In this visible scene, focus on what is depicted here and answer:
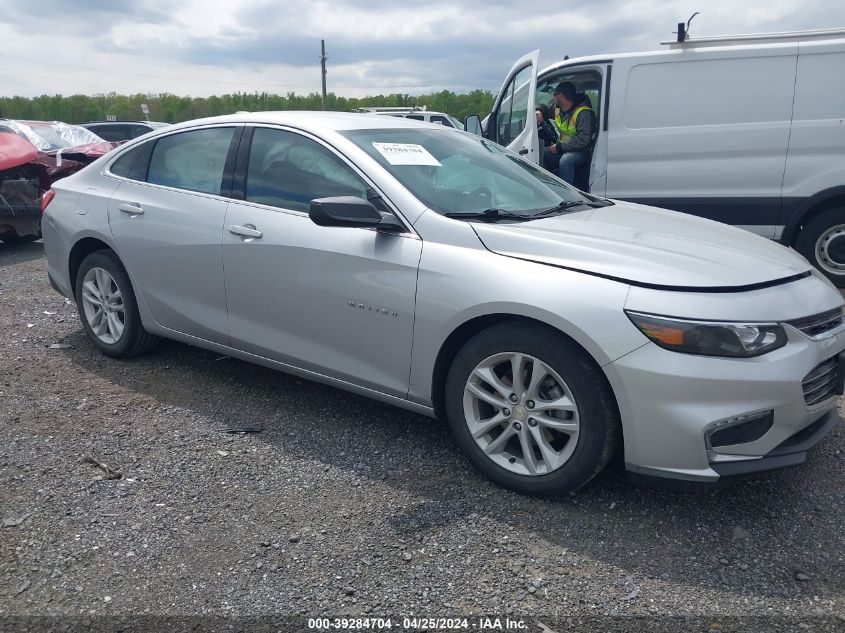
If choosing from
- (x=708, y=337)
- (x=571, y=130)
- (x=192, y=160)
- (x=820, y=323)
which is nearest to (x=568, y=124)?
(x=571, y=130)

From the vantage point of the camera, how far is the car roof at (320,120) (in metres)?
Result: 3.85

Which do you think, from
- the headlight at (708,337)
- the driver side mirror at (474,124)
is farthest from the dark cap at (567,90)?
the headlight at (708,337)

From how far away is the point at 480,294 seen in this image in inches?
119

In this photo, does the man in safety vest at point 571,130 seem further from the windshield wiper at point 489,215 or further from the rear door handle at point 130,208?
the rear door handle at point 130,208

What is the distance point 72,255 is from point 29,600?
2901 millimetres

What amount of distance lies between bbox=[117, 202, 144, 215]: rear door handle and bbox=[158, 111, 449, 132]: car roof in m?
0.59

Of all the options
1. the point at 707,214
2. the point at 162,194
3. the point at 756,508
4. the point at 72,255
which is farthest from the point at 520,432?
the point at 707,214

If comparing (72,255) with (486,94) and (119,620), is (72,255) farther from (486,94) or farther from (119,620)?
(486,94)

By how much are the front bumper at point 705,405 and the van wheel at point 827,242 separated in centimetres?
437

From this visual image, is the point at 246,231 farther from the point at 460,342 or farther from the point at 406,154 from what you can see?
the point at 460,342

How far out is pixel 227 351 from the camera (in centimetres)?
409

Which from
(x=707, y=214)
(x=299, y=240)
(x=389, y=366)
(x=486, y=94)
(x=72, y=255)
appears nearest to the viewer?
(x=389, y=366)

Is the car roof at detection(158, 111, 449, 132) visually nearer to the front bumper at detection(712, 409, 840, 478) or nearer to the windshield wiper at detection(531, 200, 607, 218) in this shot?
the windshield wiper at detection(531, 200, 607, 218)

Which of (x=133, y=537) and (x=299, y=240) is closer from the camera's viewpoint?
(x=133, y=537)
